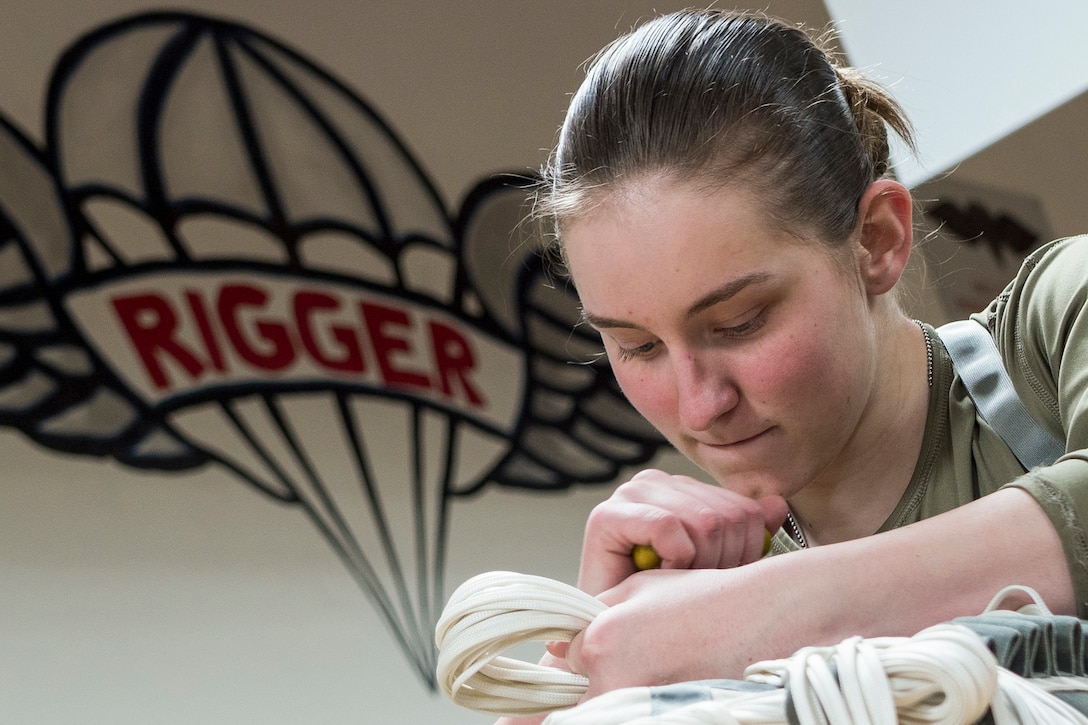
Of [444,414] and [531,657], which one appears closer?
[531,657]

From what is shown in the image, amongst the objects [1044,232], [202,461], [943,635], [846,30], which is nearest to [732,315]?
[943,635]

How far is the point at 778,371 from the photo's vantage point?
0.60 m

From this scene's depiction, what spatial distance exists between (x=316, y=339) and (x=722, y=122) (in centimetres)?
177

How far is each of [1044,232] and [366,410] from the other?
81.0 inches

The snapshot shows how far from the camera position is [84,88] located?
2.11 m

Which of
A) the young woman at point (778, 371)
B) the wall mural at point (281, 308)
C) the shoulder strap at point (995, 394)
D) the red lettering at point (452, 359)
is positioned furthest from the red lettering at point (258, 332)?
the shoulder strap at point (995, 394)

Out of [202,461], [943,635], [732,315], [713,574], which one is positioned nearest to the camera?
[943,635]

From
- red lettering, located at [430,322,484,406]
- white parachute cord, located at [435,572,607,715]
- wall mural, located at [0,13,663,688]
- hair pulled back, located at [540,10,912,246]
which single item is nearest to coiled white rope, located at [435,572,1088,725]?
white parachute cord, located at [435,572,607,715]

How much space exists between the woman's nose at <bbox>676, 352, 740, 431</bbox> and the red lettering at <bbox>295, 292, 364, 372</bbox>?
1.80 m

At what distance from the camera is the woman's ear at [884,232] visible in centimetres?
69

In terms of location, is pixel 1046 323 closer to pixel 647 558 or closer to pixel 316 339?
pixel 647 558

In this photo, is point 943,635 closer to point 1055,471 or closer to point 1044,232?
point 1055,471

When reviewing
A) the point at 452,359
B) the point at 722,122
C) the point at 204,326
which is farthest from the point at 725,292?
the point at 452,359

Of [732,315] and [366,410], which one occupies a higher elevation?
[732,315]
